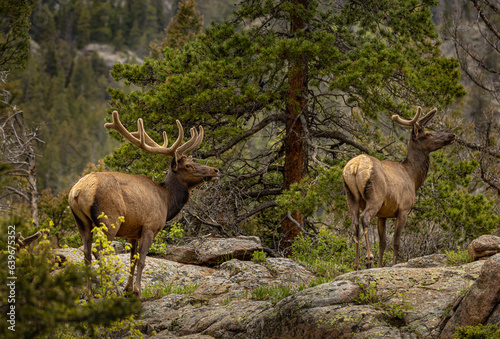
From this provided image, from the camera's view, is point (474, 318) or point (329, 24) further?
point (329, 24)

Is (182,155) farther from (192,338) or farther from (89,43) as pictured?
(89,43)

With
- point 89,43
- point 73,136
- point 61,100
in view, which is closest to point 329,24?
point 73,136

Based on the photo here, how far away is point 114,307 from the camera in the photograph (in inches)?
152

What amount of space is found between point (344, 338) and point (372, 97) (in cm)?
826

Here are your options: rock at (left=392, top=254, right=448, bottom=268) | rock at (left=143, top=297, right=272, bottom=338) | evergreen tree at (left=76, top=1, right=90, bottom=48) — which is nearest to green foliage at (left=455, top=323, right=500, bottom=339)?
rock at (left=143, top=297, right=272, bottom=338)

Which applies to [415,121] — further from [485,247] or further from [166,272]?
[166,272]

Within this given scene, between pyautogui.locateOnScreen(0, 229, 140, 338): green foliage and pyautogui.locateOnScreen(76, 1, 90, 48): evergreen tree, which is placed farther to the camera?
pyautogui.locateOnScreen(76, 1, 90, 48): evergreen tree

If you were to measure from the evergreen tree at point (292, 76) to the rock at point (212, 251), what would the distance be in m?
2.46

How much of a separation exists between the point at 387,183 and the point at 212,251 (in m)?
3.89

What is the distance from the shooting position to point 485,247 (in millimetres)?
7453

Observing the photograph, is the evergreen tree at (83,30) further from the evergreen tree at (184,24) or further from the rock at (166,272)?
the rock at (166,272)

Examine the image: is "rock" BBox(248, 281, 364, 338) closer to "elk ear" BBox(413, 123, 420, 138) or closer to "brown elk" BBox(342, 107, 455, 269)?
"brown elk" BBox(342, 107, 455, 269)

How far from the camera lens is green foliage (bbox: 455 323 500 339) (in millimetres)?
4588

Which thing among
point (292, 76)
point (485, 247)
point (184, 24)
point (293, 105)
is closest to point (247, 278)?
point (485, 247)
